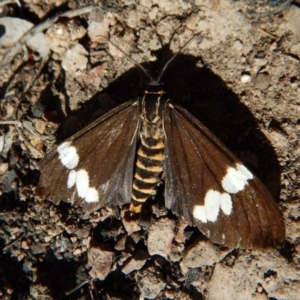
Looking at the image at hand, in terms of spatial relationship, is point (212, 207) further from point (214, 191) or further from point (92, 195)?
point (92, 195)

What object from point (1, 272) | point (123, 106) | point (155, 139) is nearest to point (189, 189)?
point (155, 139)

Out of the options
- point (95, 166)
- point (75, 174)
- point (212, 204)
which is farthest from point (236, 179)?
point (75, 174)

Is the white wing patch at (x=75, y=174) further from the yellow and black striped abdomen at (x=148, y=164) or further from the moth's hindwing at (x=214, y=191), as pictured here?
the moth's hindwing at (x=214, y=191)

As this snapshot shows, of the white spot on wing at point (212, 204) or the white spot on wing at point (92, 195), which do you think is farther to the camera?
the white spot on wing at point (92, 195)

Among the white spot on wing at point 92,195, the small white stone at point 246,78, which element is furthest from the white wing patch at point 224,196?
the small white stone at point 246,78

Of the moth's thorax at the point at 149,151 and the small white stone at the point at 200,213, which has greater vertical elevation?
the moth's thorax at the point at 149,151

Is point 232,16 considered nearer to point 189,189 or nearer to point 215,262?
point 189,189
